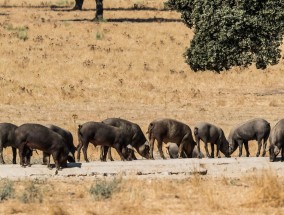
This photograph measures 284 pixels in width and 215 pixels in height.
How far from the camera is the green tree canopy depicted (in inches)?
1686

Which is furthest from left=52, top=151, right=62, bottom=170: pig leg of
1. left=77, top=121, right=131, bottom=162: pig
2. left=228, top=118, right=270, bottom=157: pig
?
left=228, top=118, right=270, bottom=157: pig

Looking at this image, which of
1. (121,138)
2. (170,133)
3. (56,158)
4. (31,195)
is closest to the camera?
(31,195)

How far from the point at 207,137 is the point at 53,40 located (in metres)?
33.8

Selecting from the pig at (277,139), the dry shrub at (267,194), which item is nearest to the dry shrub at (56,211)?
the dry shrub at (267,194)

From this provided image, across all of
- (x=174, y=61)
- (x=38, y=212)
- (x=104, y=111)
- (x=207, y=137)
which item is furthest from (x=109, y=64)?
(x=38, y=212)

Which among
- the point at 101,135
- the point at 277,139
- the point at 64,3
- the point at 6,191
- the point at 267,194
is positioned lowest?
the point at 101,135

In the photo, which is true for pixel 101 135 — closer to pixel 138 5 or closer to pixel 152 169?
pixel 152 169

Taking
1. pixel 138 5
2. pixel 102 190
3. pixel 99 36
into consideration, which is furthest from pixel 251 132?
pixel 138 5

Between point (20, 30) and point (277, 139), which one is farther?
point (20, 30)

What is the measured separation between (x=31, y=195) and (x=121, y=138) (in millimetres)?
7916

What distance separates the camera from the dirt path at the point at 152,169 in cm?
2042

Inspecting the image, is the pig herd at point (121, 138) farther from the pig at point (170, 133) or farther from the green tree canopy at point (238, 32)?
the green tree canopy at point (238, 32)

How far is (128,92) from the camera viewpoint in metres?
43.3

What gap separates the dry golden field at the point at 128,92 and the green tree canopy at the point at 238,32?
74.6 inches
